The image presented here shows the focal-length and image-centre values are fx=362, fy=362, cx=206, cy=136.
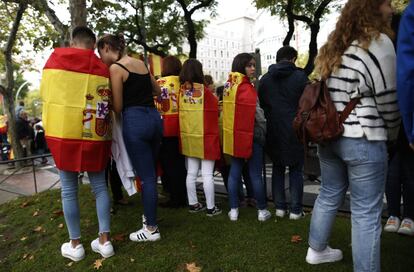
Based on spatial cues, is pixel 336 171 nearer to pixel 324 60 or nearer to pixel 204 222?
pixel 324 60

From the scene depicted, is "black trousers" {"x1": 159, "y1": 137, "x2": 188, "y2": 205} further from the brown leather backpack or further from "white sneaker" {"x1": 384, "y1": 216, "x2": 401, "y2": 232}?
"white sneaker" {"x1": 384, "y1": 216, "x2": 401, "y2": 232}

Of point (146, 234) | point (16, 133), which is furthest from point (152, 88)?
point (16, 133)

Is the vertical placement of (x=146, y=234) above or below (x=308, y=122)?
below

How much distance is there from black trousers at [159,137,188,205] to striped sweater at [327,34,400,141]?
2.51 metres

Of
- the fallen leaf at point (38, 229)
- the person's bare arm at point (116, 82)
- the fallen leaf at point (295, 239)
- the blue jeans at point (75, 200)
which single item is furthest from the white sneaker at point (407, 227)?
the fallen leaf at point (38, 229)

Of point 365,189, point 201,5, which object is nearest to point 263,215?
point 365,189

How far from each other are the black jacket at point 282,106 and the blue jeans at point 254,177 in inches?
6.4

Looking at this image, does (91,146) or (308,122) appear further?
(91,146)

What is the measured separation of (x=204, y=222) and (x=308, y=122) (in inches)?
78.4

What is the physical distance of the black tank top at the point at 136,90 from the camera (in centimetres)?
321

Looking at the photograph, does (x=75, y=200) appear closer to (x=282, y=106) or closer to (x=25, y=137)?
(x=282, y=106)

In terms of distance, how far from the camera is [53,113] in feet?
9.78

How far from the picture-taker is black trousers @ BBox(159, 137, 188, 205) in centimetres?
441

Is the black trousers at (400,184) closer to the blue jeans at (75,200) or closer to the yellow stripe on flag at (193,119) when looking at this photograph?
the yellow stripe on flag at (193,119)
